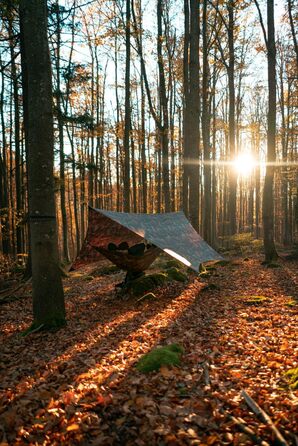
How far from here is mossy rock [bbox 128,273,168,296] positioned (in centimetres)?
752

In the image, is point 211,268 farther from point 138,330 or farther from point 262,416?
point 262,416

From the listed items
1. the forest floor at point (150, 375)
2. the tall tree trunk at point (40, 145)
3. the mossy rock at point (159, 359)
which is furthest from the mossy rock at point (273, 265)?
the tall tree trunk at point (40, 145)

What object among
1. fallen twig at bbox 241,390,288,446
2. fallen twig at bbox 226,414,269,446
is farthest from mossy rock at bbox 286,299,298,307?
fallen twig at bbox 226,414,269,446

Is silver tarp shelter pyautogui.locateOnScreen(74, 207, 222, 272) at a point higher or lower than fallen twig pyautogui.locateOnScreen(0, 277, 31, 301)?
higher

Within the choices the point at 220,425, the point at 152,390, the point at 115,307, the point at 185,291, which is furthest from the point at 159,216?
the point at 220,425

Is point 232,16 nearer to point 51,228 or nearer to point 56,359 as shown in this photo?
point 51,228

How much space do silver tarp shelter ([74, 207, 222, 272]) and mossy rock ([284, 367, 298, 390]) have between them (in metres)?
3.16

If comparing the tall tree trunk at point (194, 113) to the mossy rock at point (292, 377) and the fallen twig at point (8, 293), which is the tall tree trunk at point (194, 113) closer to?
the fallen twig at point (8, 293)

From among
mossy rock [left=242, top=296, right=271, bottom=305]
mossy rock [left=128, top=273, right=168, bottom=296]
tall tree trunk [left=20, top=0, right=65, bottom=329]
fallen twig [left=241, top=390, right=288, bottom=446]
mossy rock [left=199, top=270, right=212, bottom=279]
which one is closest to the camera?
fallen twig [left=241, top=390, right=288, bottom=446]

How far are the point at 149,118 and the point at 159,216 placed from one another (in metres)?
14.3

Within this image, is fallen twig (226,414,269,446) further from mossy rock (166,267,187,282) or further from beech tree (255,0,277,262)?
beech tree (255,0,277,262)

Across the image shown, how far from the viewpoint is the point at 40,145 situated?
16.4ft

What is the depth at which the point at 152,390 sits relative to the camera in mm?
3189

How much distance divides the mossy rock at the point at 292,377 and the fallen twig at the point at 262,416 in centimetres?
46
